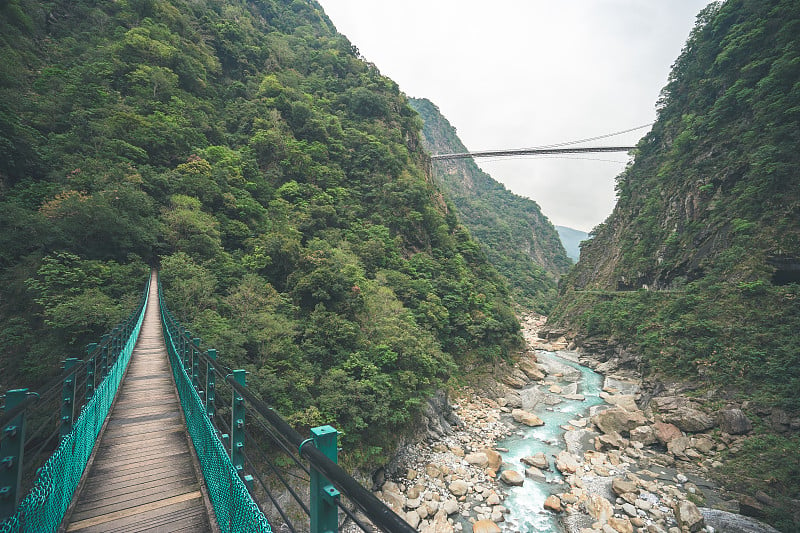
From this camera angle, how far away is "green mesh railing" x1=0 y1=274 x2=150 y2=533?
1.88 meters

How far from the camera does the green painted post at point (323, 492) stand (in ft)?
4.98

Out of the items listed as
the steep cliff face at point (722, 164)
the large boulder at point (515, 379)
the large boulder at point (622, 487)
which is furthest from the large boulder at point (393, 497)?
the steep cliff face at point (722, 164)

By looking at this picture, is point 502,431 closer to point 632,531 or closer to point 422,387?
point 422,387

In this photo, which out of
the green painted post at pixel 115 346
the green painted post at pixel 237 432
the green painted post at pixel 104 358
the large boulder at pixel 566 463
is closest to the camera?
the green painted post at pixel 237 432

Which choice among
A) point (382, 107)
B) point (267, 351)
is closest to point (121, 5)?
point (382, 107)

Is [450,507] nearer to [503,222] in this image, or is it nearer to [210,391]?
[210,391]

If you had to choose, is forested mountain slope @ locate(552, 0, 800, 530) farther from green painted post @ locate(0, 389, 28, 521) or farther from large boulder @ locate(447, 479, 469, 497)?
green painted post @ locate(0, 389, 28, 521)

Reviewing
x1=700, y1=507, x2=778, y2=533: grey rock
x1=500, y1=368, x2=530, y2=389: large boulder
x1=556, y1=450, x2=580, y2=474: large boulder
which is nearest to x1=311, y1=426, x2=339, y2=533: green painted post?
Result: x1=700, y1=507, x2=778, y2=533: grey rock

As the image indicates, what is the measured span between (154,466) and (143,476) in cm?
20

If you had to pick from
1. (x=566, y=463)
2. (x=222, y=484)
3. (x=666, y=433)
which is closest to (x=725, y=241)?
(x=666, y=433)

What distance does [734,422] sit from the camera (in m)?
13.1

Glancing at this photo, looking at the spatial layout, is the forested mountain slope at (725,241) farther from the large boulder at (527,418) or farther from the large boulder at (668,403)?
the large boulder at (527,418)

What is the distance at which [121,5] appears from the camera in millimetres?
25422

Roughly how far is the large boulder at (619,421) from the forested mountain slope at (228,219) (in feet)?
23.4
